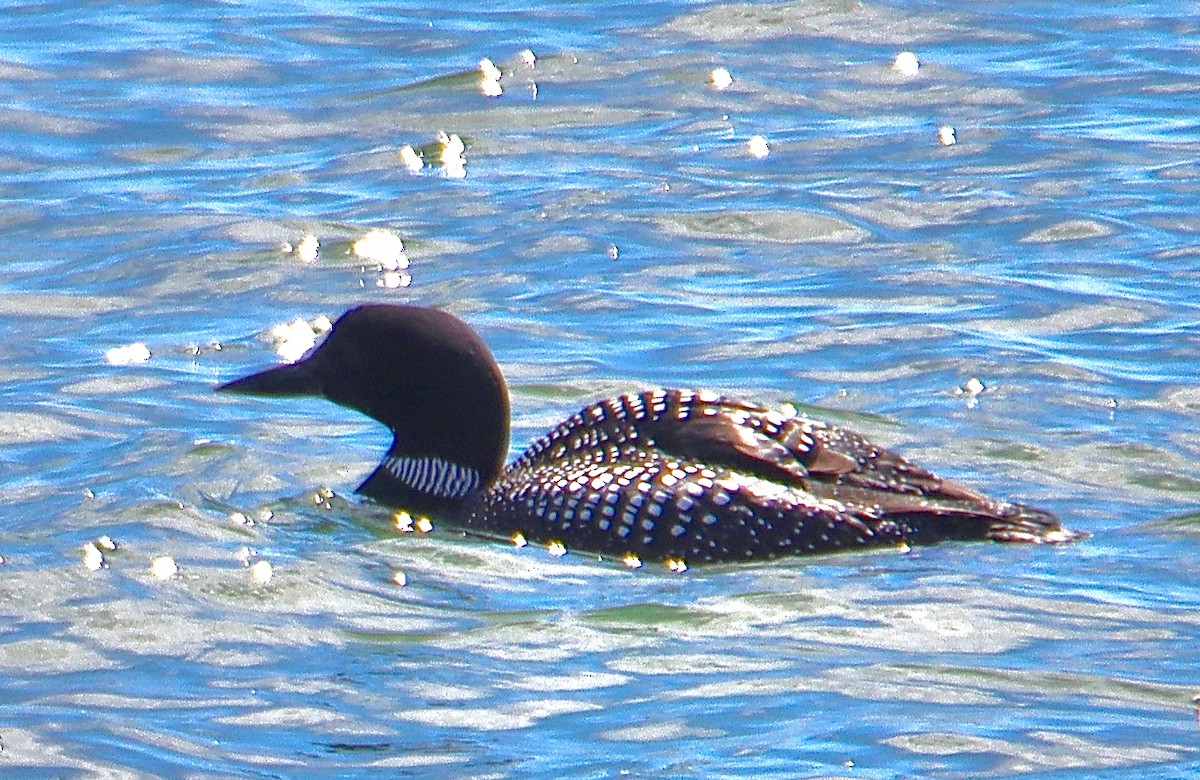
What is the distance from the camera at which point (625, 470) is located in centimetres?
762

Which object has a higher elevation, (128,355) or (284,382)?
(284,382)

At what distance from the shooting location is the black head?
802 centimetres

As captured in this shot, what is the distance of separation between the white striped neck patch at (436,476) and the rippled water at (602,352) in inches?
10.5

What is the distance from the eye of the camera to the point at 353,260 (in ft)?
35.3

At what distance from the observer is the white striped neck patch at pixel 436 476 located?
7.98 m

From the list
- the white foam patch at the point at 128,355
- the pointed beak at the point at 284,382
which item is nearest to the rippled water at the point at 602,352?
the white foam patch at the point at 128,355

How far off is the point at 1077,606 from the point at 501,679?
148cm

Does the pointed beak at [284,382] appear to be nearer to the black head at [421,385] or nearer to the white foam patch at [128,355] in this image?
the black head at [421,385]

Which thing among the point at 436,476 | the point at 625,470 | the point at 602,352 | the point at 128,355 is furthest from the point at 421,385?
the point at 128,355

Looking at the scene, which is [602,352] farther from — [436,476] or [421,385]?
[436,476]

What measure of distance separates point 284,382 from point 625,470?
1216mm

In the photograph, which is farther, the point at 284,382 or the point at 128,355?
the point at 128,355

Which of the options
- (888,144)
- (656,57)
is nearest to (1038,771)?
(888,144)

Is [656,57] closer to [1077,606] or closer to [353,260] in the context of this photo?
[353,260]
